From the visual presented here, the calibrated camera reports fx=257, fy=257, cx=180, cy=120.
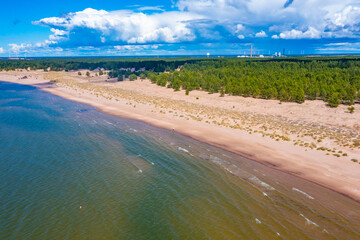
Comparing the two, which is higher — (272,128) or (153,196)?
(272,128)

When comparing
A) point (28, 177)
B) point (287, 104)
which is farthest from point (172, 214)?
point (287, 104)

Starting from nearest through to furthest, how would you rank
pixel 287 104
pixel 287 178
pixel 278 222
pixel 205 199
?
pixel 278 222, pixel 205 199, pixel 287 178, pixel 287 104

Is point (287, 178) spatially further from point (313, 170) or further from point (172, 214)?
point (172, 214)

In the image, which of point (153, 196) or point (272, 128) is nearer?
point (153, 196)

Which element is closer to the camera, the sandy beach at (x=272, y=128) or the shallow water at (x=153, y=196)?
the shallow water at (x=153, y=196)
